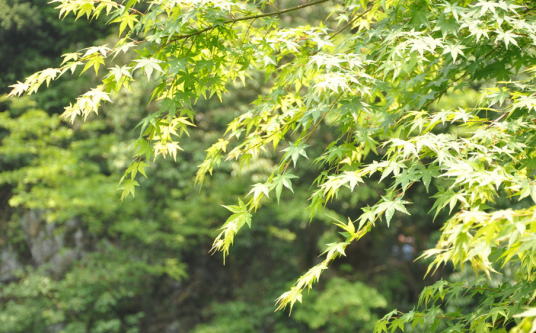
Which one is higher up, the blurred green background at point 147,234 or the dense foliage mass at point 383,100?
the dense foliage mass at point 383,100

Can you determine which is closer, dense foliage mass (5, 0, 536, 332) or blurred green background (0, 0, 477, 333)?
dense foliage mass (5, 0, 536, 332)

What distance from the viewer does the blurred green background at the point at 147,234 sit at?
6.64 m

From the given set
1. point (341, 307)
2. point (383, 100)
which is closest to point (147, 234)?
point (341, 307)

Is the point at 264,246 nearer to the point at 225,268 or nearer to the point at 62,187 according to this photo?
the point at 225,268

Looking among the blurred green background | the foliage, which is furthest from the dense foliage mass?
the foliage

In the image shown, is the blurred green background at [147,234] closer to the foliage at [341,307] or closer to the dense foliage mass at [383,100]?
the foliage at [341,307]

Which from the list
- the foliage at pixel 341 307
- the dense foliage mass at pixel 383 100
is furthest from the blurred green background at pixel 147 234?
the dense foliage mass at pixel 383 100

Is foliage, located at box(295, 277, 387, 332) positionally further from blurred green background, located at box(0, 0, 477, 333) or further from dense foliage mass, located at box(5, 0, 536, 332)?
dense foliage mass, located at box(5, 0, 536, 332)

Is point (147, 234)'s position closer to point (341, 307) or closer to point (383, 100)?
point (341, 307)

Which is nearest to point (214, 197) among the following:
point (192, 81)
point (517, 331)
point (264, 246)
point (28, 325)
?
point (264, 246)

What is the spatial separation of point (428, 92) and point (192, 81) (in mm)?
1306

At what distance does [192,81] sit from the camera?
203cm

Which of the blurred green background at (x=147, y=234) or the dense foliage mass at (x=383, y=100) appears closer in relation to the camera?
the dense foliage mass at (x=383, y=100)

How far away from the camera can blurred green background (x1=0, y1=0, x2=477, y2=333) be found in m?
6.64
